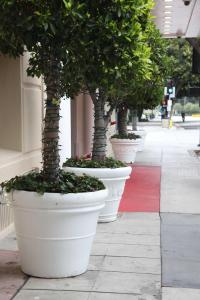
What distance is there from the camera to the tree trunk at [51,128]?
17.4ft

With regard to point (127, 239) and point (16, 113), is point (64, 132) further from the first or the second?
point (127, 239)

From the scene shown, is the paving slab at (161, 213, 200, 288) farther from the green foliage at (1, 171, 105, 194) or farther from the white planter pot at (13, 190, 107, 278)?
the green foliage at (1, 171, 105, 194)

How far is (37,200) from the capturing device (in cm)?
505

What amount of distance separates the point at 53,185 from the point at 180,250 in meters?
1.99

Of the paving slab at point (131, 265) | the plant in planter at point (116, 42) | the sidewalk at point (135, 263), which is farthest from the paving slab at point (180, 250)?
the plant in planter at point (116, 42)

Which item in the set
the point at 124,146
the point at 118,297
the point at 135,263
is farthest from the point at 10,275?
the point at 124,146

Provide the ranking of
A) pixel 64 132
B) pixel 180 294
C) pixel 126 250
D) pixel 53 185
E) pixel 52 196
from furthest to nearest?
pixel 64 132, pixel 126 250, pixel 53 185, pixel 52 196, pixel 180 294

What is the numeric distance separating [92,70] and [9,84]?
2663 mm

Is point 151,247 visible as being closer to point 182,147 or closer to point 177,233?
point 177,233

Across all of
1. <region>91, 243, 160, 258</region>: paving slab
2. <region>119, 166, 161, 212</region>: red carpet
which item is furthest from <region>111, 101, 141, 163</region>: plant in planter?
<region>91, 243, 160, 258</region>: paving slab

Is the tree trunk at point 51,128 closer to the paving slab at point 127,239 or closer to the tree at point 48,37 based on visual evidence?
the tree at point 48,37

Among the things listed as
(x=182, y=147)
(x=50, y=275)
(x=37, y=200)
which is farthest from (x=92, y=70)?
(x=182, y=147)

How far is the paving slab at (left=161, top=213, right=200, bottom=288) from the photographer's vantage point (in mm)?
5355

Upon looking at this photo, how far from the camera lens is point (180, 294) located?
16.1 ft
